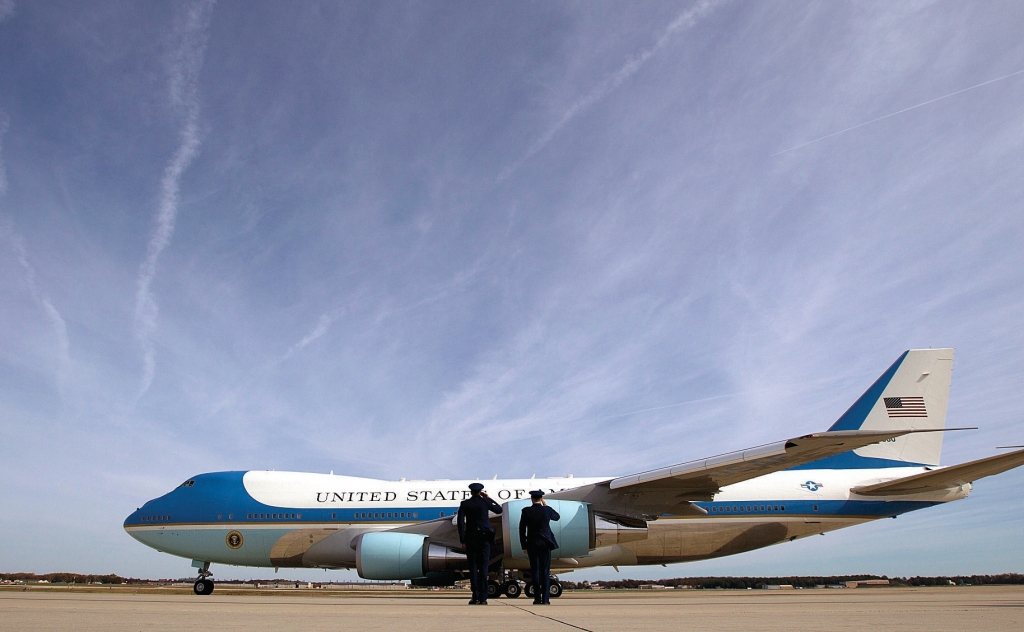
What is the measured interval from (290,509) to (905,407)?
58.6ft

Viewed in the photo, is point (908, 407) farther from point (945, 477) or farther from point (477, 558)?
point (477, 558)

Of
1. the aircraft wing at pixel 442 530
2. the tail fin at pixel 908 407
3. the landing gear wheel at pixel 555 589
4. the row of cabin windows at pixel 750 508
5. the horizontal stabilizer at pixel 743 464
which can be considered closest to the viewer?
the horizontal stabilizer at pixel 743 464

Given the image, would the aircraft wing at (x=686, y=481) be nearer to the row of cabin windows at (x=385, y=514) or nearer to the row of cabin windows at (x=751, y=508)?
the row of cabin windows at (x=751, y=508)

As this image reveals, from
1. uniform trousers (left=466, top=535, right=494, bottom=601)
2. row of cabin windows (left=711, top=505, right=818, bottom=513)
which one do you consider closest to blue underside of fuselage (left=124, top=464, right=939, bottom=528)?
row of cabin windows (left=711, top=505, right=818, bottom=513)

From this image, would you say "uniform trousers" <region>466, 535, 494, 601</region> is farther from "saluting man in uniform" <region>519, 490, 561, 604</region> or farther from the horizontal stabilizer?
the horizontal stabilizer

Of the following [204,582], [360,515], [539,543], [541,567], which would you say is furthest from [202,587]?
[539,543]

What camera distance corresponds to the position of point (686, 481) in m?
12.6

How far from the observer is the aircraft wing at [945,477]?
1233 cm

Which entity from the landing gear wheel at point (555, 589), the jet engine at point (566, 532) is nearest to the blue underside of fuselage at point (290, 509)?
the landing gear wheel at point (555, 589)

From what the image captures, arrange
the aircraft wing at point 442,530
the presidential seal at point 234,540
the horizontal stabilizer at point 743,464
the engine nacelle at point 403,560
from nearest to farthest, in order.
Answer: the horizontal stabilizer at point 743,464 → the engine nacelle at point 403,560 → the aircraft wing at point 442,530 → the presidential seal at point 234,540

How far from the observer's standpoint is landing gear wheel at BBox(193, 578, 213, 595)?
1556 centimetres

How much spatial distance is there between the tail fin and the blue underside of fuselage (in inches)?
79.5

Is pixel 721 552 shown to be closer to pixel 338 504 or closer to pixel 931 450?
pixel 931 450

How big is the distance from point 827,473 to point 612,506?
23.7 feet
